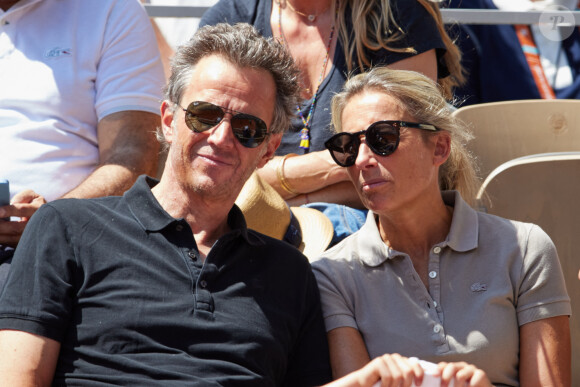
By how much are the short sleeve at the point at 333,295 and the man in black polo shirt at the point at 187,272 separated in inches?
1.4

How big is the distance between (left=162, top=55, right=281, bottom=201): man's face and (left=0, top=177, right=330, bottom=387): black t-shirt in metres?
0.13

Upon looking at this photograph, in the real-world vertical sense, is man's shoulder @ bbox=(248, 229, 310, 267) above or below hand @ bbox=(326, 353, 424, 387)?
above

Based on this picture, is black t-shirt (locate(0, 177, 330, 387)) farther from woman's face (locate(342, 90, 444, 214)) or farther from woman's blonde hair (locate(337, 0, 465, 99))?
woman's blonde hair (locate(337, 0, 465, 99))

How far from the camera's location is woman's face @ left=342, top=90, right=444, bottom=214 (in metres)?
2.46

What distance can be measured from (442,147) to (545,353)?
2.41 ft

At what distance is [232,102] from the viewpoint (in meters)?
2.36

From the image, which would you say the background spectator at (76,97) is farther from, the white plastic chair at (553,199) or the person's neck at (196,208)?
the white plastic chair at (553,199)

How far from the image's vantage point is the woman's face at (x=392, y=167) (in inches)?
96.7

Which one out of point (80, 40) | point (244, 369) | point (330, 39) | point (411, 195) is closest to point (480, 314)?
point (411, 195)

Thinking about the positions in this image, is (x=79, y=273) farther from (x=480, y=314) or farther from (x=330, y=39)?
(x=330, y=39)

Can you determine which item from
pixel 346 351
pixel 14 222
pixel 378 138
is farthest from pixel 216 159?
pixel 14 222

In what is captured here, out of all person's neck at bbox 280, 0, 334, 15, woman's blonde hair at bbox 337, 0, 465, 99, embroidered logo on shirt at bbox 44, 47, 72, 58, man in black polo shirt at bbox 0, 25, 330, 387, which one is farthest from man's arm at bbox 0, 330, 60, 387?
person's neck at bbox 280, 0, 334, 15

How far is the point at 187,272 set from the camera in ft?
7.13

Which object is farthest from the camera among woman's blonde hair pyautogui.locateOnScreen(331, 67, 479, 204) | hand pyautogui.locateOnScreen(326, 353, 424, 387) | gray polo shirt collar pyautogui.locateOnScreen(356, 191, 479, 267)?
woman's blonde hair pyautogui.locateOnScreen(331, 67, 479, 204)
